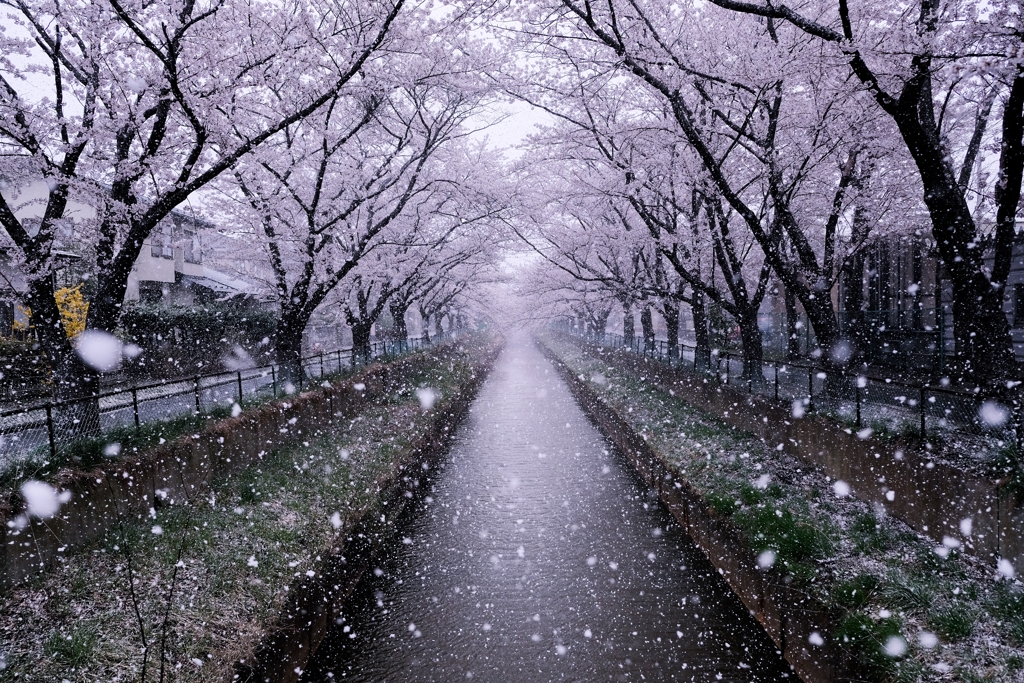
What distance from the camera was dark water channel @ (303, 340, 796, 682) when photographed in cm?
556

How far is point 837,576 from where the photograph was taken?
567 centimetres

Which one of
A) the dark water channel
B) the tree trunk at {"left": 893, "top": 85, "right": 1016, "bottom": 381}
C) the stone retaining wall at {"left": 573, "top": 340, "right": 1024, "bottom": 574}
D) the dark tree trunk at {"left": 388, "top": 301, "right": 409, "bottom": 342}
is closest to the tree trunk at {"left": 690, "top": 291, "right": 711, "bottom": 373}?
the stone retaining wall at {"left": 573, "top": 340, "right": 1024, "bottom": 574}

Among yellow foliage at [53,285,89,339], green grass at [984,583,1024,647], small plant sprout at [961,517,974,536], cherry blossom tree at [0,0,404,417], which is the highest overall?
cherry blossom tree at [0,0,404,417]

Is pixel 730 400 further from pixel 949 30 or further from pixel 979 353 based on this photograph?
pixel 949 30

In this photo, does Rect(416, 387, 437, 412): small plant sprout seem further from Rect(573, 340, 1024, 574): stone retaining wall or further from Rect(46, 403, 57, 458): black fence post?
Rect(46, 403, 57, 458): black fence post

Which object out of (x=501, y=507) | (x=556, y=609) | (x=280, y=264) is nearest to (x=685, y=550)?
(x=556, y=609)

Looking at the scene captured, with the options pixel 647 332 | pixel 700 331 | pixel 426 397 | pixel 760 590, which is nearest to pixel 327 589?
pixel 760 590

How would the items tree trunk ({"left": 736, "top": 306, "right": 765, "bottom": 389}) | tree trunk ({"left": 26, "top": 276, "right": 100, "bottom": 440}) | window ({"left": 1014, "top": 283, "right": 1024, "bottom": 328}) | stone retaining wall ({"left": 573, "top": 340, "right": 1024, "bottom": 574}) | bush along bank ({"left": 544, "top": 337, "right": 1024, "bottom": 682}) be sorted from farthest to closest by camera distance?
window ({"left": 1014, "top": 283, "right": 1024, "bottom": 328}), tree trunk ({"left": 736, "top": 306, "right": 765, "bottom": 389}), tree trunk ({"left": 26, "top": 276, "right": 100, "bottom": 440}), stone retaining wall ({"left": 573, "top": 340, "right": 1024, "bottom": 574}), bush along bank ({"left": 544, "top": 337, "right": 1024, "bottom": 682})

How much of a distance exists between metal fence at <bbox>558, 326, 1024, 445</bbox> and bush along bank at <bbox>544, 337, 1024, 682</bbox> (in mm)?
1044

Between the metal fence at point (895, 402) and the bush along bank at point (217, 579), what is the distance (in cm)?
713

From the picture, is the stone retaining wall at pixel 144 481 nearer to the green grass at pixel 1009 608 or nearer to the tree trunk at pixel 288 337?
the tree trunk at pixel 288 337

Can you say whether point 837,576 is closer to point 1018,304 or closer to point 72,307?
point 1018,304

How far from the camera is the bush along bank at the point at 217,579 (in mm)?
4516

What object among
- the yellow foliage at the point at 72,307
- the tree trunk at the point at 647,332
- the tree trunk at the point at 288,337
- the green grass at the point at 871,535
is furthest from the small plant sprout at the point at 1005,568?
the yellow foliage at the point at 72,307
